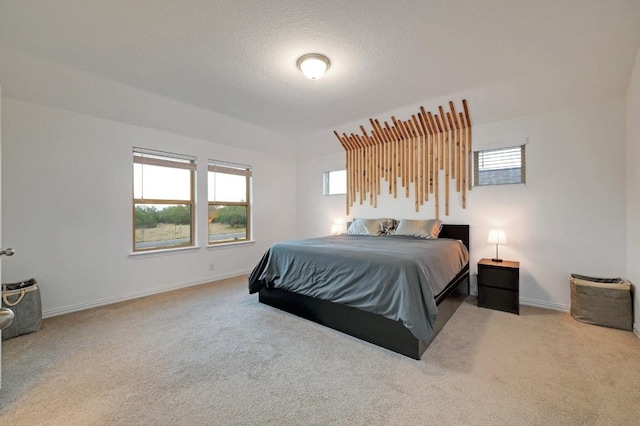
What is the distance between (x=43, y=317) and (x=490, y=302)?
5.05 metres

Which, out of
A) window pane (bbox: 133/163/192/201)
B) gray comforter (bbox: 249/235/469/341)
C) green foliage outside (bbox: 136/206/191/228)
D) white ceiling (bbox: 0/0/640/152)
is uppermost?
white ceiling (bbox: 0/0/640/152)

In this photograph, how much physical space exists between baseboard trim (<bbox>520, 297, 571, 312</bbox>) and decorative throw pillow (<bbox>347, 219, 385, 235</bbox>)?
1.98 m

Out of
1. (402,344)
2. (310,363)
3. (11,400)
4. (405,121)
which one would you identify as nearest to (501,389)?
(402,344)

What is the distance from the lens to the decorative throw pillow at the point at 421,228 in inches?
149

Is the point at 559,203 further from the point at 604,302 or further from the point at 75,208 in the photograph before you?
the point at 75,208

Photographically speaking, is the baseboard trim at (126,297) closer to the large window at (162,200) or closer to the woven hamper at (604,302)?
the large window at (162,200)

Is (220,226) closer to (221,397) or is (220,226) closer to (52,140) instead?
(52,140)

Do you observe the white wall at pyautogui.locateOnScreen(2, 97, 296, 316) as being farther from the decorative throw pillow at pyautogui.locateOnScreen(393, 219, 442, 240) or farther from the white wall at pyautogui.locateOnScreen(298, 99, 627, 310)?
the white wall at pyautogui.locateOnScreen(298, 99, 627, 310)

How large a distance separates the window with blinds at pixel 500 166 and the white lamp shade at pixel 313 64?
2.53 meters

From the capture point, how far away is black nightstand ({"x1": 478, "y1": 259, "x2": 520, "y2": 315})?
3.08 metres

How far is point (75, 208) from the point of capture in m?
3.21

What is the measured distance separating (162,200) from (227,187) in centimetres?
111

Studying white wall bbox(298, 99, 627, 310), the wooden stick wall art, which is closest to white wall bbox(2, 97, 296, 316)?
the wooden stick wall art

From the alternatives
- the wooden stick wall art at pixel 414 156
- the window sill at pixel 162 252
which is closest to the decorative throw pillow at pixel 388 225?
the wooden stick wall art at pixel 414 156
